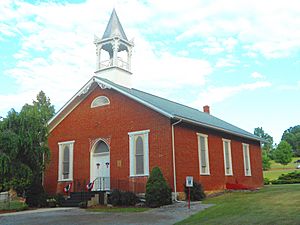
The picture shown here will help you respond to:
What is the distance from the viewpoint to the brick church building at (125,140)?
20734mm

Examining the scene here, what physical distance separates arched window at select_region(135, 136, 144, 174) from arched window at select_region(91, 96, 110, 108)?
3366 mm

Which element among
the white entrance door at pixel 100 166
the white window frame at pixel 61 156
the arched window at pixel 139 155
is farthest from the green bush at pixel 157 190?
the white window frame at pixel 61 156

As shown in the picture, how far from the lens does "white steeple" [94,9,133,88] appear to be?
25.0 m

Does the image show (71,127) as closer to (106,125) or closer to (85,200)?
(106,125)

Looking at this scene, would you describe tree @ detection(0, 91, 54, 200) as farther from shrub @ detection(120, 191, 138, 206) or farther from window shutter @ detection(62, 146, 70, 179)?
shrub @ detection(120, 191, 138, 206)

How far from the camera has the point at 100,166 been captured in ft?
76.2

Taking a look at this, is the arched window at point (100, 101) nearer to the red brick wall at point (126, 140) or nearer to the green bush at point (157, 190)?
the red brick wall at point (126, 140)

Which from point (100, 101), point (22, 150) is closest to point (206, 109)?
point (100, 101)

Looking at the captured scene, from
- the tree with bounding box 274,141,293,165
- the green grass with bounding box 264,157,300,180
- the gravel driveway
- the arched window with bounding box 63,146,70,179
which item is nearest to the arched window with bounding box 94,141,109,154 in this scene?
the arched window with bounding box 63,146,70,179

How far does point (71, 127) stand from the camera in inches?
977

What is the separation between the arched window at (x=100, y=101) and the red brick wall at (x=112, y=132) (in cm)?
24

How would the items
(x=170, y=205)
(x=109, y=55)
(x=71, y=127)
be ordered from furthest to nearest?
1. (x=109, y=55)
2. (x=71, y=127)
3. (x=170, y=205)

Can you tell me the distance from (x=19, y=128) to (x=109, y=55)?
9.00 metres

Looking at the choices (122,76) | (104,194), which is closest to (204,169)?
(104,194)
